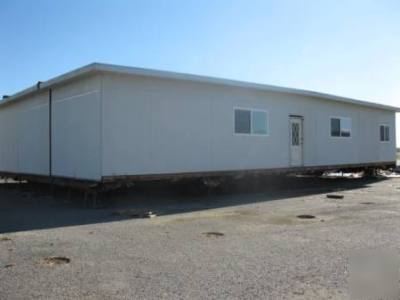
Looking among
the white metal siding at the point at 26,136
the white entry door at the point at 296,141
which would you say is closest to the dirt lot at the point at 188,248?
the white metal siding at the point at 26,136

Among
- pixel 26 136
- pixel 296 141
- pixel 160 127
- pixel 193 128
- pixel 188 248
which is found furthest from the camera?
pixel 296 141

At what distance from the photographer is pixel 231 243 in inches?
286

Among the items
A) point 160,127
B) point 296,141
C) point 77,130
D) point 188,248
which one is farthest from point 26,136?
point 188,248

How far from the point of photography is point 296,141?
57.6ft

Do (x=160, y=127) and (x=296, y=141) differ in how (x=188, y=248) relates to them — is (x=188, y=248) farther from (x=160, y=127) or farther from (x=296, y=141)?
(x=296, y=141)

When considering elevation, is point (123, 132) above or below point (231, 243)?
above

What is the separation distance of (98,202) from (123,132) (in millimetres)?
A: 1949

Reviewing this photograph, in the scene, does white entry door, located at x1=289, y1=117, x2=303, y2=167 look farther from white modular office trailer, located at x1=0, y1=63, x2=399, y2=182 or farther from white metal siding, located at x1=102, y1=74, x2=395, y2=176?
white metal siding, located at x1=102, y1=74, x2=395, y2=176

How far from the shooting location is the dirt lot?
16.3ft

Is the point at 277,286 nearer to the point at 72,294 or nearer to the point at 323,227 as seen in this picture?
the point at 72,294

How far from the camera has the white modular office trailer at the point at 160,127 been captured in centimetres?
1226

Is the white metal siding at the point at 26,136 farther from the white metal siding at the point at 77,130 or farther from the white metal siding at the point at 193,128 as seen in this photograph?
the white metal siding at the point at 193,128

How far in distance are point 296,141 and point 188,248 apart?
1140 centimetres

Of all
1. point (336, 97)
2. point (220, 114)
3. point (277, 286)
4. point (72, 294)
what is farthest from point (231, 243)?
point (336, 97)
